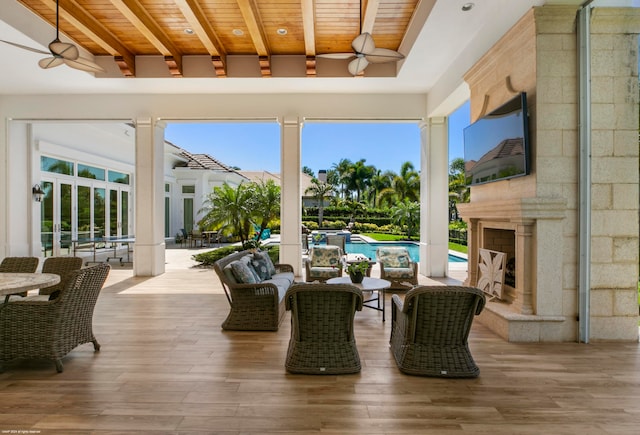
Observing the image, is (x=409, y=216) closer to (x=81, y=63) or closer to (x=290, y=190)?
(x=290, y=190)

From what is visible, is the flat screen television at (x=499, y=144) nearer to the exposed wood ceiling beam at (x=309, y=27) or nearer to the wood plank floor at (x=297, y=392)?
the wood plank floor at (x=297, y=392)

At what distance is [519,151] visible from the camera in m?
4.38

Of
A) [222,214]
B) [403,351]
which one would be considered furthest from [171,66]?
[403,351]

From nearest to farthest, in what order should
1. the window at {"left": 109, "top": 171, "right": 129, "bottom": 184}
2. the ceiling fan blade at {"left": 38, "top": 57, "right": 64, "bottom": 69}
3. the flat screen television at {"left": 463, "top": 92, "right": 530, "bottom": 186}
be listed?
the flat screen television at {"left": 463, "top": 92, "right": 530, "bottom": 186} < the ceiling fan blade at {"left": 38, "top": 57, "right": 64, "bottom": 69} < the window at {"left": 109, "top": 171, "right": 129, "bottom": 184}

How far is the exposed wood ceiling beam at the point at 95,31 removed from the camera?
5293 millimetres

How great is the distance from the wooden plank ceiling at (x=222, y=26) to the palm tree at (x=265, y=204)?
4644 mm

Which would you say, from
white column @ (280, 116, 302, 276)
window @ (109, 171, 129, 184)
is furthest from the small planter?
window @ (109, 171, 129, 184)

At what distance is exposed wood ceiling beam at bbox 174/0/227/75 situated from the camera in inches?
202

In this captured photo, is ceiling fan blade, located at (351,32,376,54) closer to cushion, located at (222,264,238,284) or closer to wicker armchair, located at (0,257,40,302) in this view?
cushion, located at (222,264,238,284)

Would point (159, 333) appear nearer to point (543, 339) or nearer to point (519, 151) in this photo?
point (543, 339)

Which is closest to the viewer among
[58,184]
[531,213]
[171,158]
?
[531,213]

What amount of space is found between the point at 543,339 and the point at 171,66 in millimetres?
7710

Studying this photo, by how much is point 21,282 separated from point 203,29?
14.9 ft

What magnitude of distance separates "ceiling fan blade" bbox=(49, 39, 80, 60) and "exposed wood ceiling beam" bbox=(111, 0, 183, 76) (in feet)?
2.85
